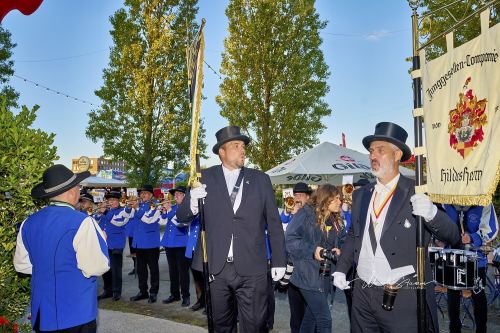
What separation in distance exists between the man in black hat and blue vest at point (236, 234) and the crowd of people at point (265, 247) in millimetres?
10

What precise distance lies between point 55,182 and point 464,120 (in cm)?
321

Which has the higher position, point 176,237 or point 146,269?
point 176,237

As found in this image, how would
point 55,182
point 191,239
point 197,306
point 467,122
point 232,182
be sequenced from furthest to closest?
point 191,239, point 197,306, point 232,182, point 55,182, point 467,122

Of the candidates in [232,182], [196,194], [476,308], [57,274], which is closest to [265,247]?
[232,182]

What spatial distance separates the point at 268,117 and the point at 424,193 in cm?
2155

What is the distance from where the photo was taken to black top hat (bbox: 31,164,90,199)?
3.71 m

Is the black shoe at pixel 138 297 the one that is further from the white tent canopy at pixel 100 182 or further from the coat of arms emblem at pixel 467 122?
the white tent canopy at pixel 100 182

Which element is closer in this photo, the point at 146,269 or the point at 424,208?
the point at 424,208

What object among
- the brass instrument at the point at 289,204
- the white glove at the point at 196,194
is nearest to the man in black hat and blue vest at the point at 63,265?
the white glove at the point at 196,194

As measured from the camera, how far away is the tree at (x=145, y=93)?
23.9 metres

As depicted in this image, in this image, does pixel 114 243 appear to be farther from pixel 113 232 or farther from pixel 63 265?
pixel 63 265

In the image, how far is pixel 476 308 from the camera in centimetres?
588

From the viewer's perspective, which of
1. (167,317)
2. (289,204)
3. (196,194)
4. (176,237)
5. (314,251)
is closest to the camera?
(196,194)

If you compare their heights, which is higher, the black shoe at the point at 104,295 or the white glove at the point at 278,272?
the white glove at the point at 278,272
